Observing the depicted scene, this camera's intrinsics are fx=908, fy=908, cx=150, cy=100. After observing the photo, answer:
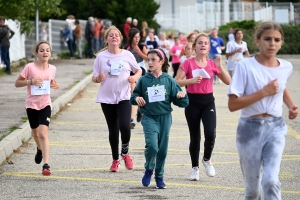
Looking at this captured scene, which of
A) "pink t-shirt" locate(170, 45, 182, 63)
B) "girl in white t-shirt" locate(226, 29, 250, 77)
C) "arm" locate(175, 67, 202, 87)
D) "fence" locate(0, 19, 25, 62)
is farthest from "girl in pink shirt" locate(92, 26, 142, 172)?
"fence" locate(0, 19, 25, 62)

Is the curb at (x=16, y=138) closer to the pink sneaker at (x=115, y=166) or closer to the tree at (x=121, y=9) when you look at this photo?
the pink sneaker at (x=115, y=166)

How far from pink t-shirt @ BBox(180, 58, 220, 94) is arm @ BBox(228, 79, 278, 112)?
3499mm

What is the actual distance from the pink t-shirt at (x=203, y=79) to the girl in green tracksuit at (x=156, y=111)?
0.59 meters

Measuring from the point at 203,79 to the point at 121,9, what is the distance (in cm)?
4459

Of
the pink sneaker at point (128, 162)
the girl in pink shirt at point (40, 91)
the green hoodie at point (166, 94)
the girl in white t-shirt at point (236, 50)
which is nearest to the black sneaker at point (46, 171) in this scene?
the girl in pink shirt at point (40, 91)

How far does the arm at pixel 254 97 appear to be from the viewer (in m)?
6.61

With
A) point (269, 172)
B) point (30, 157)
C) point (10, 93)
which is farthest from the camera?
point (10, 93)

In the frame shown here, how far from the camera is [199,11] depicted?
63500mm

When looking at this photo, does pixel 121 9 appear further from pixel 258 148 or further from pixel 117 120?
pixel 258 148

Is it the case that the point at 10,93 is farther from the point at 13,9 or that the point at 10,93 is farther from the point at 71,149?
the point at 71,149

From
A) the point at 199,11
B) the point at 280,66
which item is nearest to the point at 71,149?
the point at 280,66

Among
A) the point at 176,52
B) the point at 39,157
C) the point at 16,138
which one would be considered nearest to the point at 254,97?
the point at 39,157

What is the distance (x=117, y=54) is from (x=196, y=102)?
140 cm

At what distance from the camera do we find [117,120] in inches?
435
